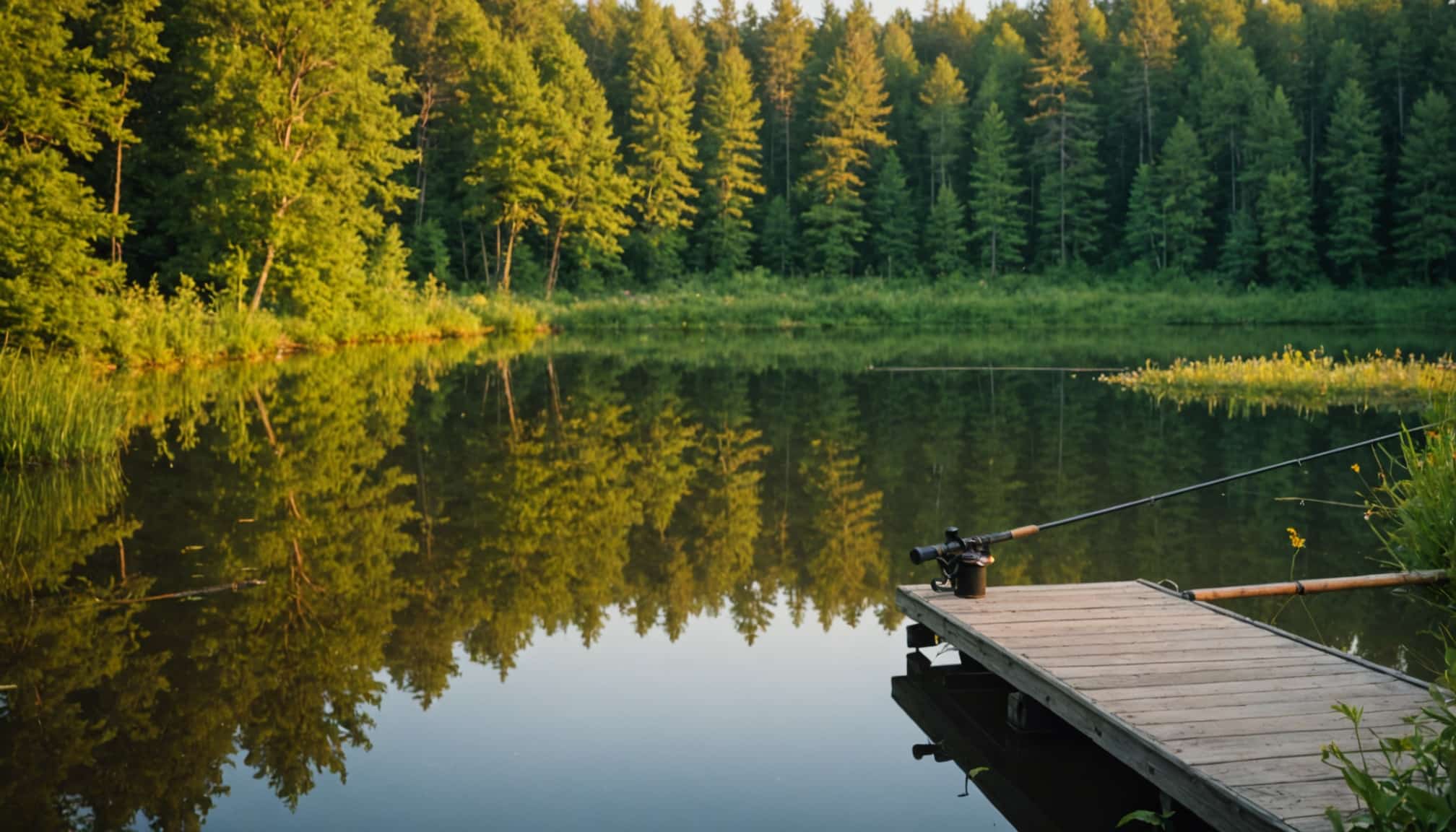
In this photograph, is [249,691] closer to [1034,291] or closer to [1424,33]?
[1034,291]

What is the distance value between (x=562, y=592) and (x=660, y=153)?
45.3 meters

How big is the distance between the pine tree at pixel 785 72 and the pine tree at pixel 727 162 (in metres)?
5.99

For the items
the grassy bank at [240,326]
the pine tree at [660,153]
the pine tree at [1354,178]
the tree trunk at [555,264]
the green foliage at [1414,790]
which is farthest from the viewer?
the pine tree at [660,153]

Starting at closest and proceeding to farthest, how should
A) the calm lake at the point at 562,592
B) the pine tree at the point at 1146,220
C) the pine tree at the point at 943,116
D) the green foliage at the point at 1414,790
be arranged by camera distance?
the green foliage at the point at 1414,790 < the calm lake at the point at 562,592 < the pine tree at the point at 1146,220 < the pine tree at the point at 943,116

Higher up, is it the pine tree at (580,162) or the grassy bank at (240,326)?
the pine tree at (580,162)

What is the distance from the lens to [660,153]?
51.0 meters

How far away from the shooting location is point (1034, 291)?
46438 millimetres

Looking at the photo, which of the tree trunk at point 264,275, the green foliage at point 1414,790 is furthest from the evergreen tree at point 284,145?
the green foliage at point 1414,790

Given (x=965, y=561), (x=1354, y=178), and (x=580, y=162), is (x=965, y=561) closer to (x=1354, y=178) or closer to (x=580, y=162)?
(x=580, y=162)

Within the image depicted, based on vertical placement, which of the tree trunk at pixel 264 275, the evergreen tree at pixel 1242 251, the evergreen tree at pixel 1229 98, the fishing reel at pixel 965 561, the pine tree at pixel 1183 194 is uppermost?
the evergreen tree at pixel 1229 98

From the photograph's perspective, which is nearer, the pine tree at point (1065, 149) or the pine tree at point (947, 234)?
the pine tree at point (947, 234)

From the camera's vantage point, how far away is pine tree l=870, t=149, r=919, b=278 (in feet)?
176

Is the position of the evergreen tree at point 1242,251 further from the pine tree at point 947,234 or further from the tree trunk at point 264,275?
the tree trunk at point 264,275

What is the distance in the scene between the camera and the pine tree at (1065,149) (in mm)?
52406
